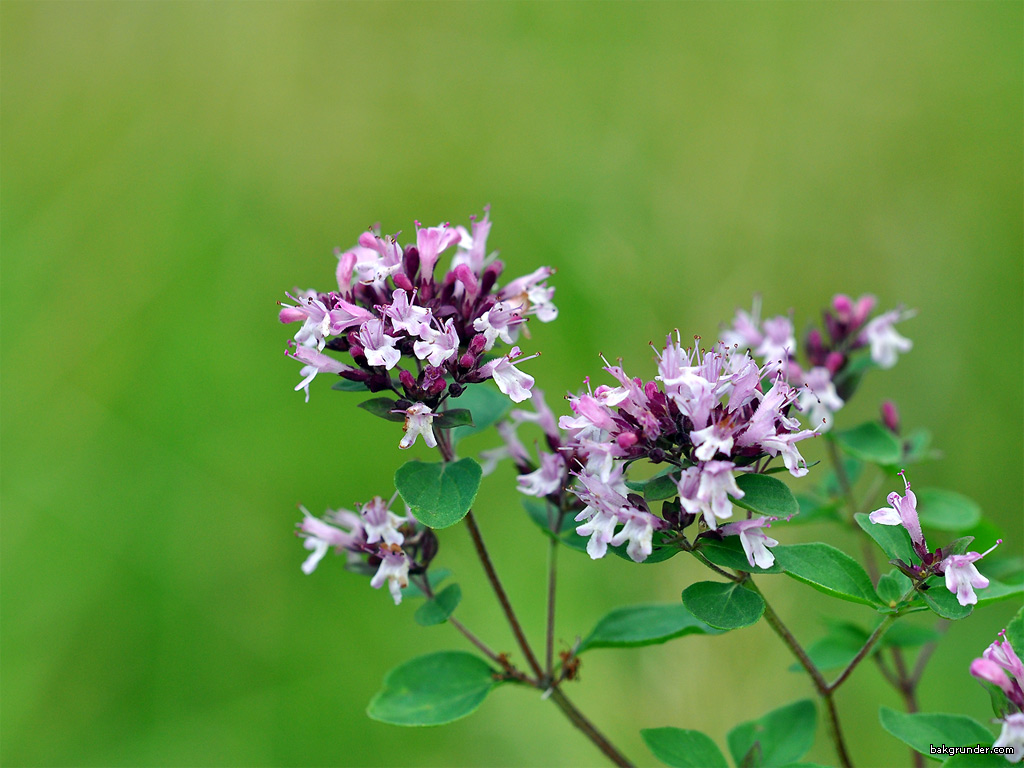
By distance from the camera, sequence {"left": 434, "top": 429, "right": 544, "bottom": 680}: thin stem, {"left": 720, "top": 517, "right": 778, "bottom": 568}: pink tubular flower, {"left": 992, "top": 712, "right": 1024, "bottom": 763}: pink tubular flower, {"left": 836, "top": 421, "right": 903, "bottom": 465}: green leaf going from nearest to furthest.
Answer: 1. {"left": 992, "top": 712, "right": 1024, "bottom": 763}: pink tubular flower
2. {"left": 720, "top": 517, "right": 778, "bottom": 568}: pink tubular flower
3. {"left": 434, "top": 429, "right": 544, "bottom": 680}: thin stem
4. {"left": 836, "top": 421, "right": 903, "bottom": 465}: green leaf

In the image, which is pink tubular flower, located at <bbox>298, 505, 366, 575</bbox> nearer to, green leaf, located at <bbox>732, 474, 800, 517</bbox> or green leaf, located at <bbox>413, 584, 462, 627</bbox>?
green leaf, located at <bbox>413, 584, 462, 627</bbox>

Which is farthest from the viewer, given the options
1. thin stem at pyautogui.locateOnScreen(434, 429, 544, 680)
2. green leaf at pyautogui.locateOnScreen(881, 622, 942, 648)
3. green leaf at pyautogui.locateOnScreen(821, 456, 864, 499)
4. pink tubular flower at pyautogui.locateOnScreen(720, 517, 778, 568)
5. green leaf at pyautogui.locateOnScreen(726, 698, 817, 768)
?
green leaf at pyautogui.locateOnScreen(821, 456, 864, 499)

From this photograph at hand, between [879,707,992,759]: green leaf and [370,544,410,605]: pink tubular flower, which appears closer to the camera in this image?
[879,707,992,759]: green leaf

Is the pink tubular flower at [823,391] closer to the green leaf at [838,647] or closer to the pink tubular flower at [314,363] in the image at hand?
the green leaf at [838,647]

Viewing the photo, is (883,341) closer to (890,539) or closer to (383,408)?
(890,539)

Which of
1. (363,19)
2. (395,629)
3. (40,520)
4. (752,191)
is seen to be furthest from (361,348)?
(363,19)

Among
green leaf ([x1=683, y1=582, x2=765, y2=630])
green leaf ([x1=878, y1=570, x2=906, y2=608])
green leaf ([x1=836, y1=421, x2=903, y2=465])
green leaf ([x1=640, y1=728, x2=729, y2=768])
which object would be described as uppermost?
green leaf ([x1=836, y1=421, x2=903, y2=465])

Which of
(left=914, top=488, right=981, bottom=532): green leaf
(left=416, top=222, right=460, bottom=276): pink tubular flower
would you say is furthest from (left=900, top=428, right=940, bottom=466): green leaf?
(left=416, top=222, right=460, bottom=276): pink tubular flower
